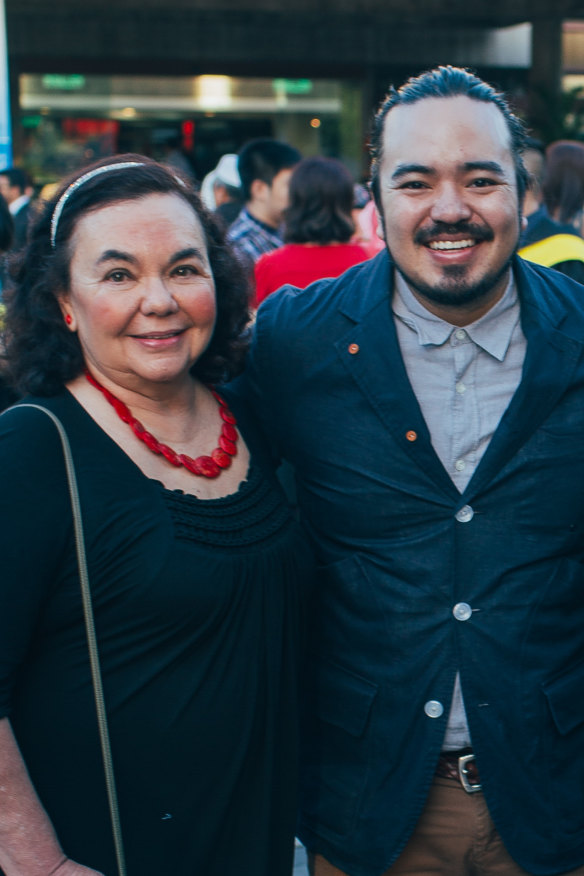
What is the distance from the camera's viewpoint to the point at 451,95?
2.23 metres

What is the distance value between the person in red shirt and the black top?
3192 mm

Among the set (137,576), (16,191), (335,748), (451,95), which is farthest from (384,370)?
(16,191)

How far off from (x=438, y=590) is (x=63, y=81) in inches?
634

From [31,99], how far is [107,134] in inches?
49.3

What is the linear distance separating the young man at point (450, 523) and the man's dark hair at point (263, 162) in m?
4.36

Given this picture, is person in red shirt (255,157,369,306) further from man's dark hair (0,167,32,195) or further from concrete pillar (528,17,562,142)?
concrete pillar (528,17,562,142)

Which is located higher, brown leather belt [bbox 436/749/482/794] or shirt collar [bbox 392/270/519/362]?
shirt collar [bbox 392/270/519/362]

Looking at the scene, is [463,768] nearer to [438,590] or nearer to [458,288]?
[438,590]

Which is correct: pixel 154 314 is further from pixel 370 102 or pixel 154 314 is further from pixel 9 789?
pixel 370 102

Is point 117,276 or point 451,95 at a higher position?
point 451,95

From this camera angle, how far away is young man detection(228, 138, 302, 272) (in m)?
6.23

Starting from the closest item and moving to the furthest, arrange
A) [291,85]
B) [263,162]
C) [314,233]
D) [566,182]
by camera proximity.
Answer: [314,233]
[566,182]
[263,162]
[291,85]

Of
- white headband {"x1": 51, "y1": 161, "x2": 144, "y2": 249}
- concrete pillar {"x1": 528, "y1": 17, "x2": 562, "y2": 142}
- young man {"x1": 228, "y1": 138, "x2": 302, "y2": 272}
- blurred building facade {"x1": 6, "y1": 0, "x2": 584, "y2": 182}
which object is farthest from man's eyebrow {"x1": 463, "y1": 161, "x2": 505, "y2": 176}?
concrete pillar {"x1": 528, "y1": 17, "x2": 562, "y2": 142}

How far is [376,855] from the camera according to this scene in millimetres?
2240
